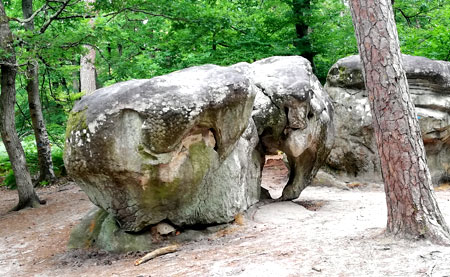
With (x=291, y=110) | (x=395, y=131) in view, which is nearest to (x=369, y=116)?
(x=291, y=110)

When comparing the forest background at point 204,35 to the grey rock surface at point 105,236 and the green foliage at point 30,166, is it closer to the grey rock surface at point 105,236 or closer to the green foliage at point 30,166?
the green foliage at point 30,166

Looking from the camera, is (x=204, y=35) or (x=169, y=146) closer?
(x=169, y=146)

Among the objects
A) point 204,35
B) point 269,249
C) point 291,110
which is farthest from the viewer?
point 204,35

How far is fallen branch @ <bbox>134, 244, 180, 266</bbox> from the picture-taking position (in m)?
5.38

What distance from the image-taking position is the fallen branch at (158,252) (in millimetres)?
5383

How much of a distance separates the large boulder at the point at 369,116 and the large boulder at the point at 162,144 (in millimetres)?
5397

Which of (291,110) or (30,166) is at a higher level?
(291,110)

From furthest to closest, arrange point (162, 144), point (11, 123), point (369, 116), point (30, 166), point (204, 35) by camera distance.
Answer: point (30, 166), point (204, 35), point (369, 116), point (11, 123), point (162, 144)

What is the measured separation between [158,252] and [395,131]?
324 centimetres

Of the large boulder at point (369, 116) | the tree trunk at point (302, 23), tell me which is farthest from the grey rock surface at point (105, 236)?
the tree trunk at point (302, 23)

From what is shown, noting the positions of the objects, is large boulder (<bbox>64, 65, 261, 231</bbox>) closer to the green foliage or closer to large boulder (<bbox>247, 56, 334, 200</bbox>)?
large boulder (<bbox>247, 56, 334, 200</bbox>)

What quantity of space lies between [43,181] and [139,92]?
8842mm

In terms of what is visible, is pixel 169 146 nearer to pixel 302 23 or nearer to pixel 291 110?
pixel 291 110

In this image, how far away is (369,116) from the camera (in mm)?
10570
